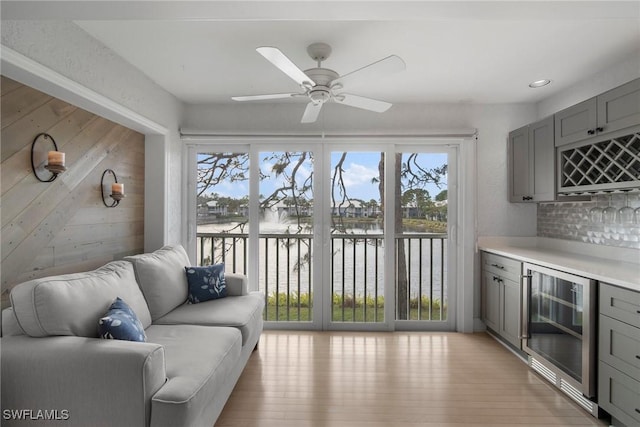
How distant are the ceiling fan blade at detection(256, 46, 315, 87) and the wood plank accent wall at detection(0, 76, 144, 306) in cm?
151

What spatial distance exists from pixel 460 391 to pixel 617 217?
6.09 ft

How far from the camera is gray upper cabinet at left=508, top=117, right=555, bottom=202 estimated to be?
300cm

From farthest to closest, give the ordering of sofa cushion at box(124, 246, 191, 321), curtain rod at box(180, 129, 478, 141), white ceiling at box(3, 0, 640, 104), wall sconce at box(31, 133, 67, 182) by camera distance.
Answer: curtain rod at box(180, 129, 478, 141), sofa cushion at box(124, 246, 191, 321), wall sconce at box(31, 133, 67, 182), white ceiling at box(3, 0, 640, 104)

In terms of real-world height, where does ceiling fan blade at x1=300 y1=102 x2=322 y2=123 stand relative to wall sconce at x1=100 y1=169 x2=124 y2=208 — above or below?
above

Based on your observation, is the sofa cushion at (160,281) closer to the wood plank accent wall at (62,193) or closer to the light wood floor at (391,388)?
the wood plank accent wall at (62,193)

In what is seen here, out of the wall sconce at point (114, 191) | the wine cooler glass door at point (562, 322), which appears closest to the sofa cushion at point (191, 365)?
the wall sconce at point (114, 191)

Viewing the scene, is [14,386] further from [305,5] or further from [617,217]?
[617,217]

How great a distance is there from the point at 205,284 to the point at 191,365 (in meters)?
1.20

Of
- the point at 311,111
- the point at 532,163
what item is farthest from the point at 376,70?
the point at 532,163

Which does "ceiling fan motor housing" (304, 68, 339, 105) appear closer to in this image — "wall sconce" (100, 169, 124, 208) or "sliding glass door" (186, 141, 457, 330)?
"sliding glass door" (186, 141, 457, 330)

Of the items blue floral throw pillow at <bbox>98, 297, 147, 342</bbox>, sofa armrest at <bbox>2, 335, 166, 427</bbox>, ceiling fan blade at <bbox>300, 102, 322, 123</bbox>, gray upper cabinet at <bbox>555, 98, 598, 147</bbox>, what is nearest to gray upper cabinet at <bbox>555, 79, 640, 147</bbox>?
gray upper cabinet at <bbox>555, 98, 598, 147</bbox>

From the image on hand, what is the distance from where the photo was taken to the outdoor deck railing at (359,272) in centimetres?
373

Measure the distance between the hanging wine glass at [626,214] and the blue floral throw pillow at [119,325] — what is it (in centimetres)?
343

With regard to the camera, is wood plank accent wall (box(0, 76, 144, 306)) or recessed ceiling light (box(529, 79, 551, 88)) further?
recessed ceiling light (box(529, 79, 551, 88))
